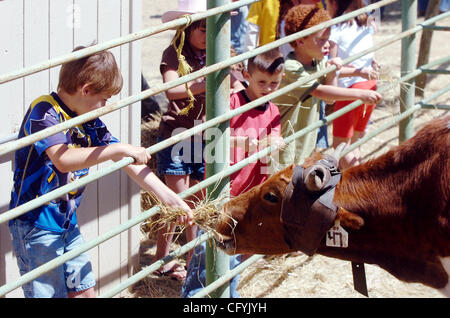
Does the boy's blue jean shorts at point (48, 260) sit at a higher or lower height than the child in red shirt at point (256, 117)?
lower

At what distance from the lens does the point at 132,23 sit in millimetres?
3914

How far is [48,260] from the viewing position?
298 centimetres

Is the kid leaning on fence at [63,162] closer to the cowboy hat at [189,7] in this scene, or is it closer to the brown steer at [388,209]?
the brown steer at [388,209]

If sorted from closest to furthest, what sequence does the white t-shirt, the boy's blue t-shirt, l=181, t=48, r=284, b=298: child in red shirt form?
the boy's blue t-shirt, l=181, t=48, r=284, b=298: child in red shirt, the white t-shirt

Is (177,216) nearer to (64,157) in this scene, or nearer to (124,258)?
(64,157)

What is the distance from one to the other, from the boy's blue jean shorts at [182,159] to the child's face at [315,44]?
82 centimetres

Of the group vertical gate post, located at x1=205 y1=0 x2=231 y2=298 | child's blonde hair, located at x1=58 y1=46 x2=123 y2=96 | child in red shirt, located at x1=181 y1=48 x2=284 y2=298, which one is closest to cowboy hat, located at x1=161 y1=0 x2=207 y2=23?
child in red shirt, located at x1=181 y1=48 x2=284 y2=298

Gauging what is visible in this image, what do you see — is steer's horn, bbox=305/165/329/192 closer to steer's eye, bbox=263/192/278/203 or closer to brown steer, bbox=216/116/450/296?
brown steer, bbox=216/116/450/296

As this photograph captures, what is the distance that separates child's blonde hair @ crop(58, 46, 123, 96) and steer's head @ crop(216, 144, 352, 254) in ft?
2.51

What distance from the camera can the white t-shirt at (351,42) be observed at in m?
4.92

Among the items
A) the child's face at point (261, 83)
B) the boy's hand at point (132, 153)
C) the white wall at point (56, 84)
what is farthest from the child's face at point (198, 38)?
the boy's hand at point (132, 153)

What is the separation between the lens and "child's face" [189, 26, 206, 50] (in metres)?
3.85

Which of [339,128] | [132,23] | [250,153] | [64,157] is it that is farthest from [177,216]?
[339,128]

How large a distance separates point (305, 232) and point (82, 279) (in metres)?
1.06
